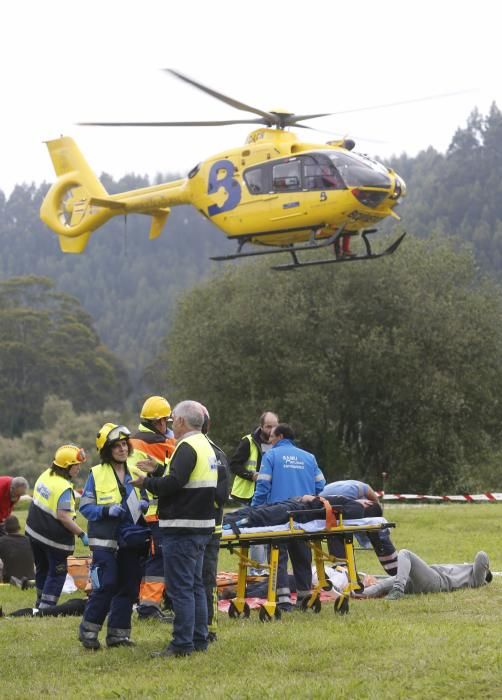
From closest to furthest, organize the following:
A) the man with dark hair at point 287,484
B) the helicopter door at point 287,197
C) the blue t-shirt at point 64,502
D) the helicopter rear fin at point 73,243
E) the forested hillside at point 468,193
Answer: the man with dark hair at point 287,484 < the blue t-shirt at point 64,502 < the helicopter door at point 287,197 < the helicopter rear fin at point 73,243 < the forested hillside at point 468,193

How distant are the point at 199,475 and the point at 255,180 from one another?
1369cm

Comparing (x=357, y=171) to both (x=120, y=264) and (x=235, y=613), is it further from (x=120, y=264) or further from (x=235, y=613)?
(x=120, y=264)

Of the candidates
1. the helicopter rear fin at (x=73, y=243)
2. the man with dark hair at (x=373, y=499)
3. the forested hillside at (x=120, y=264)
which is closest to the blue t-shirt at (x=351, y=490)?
the man with dark hair at (x=373, y=499)

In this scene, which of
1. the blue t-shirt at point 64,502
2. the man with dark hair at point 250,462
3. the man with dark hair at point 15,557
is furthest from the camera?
the man with dark hair at point 15,557

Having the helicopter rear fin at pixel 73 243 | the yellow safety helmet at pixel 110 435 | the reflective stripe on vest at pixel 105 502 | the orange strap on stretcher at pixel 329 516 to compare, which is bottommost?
the orange strap on stretcher at pixel 329 516

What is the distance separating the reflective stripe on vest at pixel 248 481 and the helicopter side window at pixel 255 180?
28.4 ft

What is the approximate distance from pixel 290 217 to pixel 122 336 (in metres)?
114

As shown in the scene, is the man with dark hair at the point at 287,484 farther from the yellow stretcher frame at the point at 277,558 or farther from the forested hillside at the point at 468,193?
the forested hillside at the point at 468,193

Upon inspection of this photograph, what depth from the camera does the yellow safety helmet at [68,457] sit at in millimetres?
12078

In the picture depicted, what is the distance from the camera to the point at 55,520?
39.8 ft

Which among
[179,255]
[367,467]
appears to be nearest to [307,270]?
[367,467]

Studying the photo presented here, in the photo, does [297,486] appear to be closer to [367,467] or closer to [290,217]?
[290,217]

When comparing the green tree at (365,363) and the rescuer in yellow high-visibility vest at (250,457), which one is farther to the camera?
the green tree at (365,363)

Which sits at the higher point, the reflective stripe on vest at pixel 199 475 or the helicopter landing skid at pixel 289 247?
the helicopter landing skid at pixel 289 247
